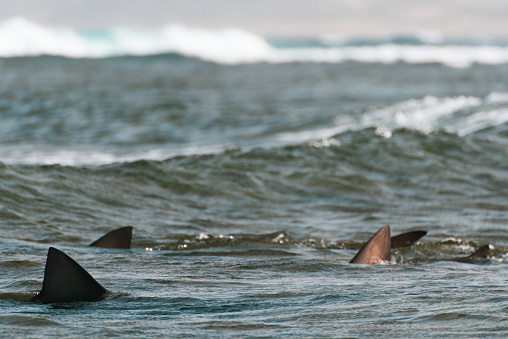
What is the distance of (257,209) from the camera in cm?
779

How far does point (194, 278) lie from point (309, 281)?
2.37ft

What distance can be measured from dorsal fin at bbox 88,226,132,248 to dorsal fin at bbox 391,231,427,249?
2138 mm

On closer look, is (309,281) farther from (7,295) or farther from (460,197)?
(460,197)

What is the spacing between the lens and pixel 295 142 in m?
12.5

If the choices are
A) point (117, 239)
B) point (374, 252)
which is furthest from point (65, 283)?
point (374, 252)

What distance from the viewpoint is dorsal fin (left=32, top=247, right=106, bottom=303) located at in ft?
11.0

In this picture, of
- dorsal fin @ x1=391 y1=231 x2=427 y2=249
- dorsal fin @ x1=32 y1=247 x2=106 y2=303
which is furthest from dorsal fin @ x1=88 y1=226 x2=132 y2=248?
dorsal fin @ x1=391 y1=231 x2=427 y2=249

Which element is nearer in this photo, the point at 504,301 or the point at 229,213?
the point at 504,301

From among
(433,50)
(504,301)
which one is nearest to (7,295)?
(504,301)

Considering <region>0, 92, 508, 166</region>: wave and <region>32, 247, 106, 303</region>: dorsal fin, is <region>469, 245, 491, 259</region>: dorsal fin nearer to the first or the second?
<region>32, 247, 106, 303</region>: dorsal fin

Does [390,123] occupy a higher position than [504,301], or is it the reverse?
[390,123]

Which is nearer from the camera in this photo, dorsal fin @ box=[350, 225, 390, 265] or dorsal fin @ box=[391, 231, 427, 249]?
dorsal fin @ box=[350, 225, 390, 265]

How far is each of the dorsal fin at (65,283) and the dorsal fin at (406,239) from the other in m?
2.85

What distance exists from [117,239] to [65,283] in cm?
190
